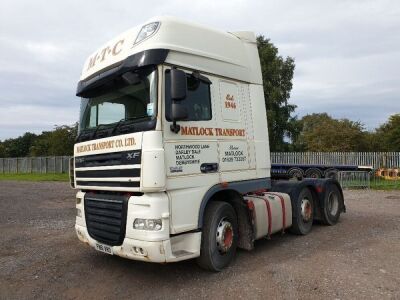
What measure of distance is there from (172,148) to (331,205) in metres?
5.71

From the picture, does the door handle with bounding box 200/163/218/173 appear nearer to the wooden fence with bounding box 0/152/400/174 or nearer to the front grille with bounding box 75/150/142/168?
the front grille with bounding box 75/150/142/168

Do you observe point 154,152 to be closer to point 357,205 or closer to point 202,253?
point 202,253

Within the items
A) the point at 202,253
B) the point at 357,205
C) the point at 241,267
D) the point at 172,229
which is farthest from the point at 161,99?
the point at 357,205

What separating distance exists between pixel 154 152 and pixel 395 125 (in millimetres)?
44838

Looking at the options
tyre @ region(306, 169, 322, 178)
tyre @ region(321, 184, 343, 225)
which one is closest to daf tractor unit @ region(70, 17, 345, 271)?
tyre @ region(321, 184, 343, 225)

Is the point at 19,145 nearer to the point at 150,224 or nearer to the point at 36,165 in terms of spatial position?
the point at 36,165

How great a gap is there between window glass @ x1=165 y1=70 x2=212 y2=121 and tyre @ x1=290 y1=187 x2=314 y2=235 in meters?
3.29

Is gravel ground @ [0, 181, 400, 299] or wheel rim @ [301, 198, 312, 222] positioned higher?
wheel rim @ [301, 198, 312, 222]

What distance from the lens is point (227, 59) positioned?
6785mm

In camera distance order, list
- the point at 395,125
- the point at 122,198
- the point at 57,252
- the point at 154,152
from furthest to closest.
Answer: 1. the point at 395,125
2. the point at 57,252
3. the point at 122,198
4. the point at 154,152

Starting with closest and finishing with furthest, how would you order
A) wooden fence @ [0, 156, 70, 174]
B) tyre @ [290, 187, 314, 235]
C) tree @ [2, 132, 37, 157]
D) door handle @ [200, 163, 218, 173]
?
door handle @ [200, 163, 218, 173] → tyre @ [290, 187, 314, 235] → wooden fence @ [0, 156, 70, 174] → tree @ [2, 132, 37, 157]

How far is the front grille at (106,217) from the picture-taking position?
18.1 feet

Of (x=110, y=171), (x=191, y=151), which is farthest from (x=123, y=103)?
(x=191, y=151)

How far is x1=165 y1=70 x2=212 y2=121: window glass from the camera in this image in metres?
5.84
